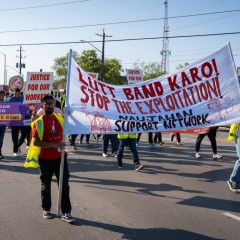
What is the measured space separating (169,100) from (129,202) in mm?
1847

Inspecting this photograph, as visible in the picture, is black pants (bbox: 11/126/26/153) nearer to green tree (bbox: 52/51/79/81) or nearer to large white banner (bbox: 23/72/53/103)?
large white banner (bbox: 23/72/53/103)

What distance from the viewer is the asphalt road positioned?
4.68 meters

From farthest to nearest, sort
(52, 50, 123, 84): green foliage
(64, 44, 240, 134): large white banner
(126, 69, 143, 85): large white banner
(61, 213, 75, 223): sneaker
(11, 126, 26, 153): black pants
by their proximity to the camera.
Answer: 1. (52, 50, 123, 84): green foliage
2. (126, 69, 143, 85): large white banner
3. (11, 126, 26, 153): black pants
4. (64, 44, 240, 134): large white banner
5. (61, 213, 75, 223): sneaker

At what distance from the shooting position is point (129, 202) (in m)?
6.00

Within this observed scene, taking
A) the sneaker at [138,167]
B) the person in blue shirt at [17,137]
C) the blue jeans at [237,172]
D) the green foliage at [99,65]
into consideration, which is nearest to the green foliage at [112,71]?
the green foliage at [99,65]

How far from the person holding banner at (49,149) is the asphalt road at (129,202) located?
22 cm

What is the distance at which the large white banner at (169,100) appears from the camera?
18.6 ft

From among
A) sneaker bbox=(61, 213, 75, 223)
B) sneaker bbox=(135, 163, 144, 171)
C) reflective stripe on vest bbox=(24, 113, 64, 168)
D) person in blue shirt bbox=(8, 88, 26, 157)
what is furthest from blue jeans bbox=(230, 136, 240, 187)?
person in blue shirt bbox=(8, 88, 26, 157)

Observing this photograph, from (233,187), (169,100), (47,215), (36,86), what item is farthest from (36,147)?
(233,187)

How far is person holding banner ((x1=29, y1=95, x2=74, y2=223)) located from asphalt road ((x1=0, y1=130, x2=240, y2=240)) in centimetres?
22

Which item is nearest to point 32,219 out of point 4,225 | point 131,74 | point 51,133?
point 4,225

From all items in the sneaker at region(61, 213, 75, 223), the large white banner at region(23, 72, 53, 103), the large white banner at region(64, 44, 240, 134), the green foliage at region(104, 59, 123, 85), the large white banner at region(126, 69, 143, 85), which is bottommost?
the sneaker at region(61, 213, 75, 223)

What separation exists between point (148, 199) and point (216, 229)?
1.62m

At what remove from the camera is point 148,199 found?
621 cm
